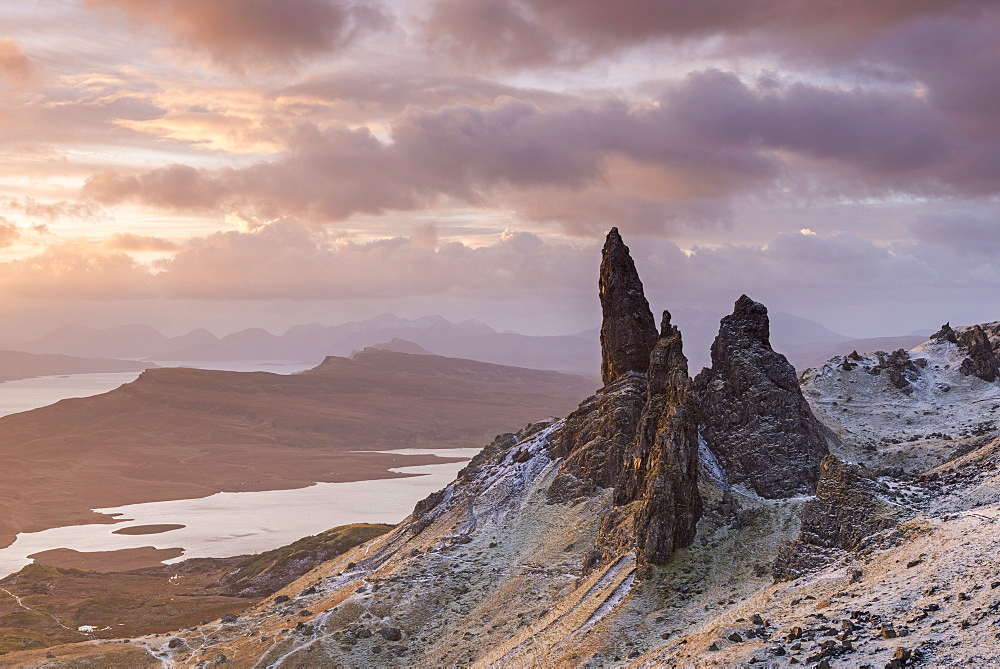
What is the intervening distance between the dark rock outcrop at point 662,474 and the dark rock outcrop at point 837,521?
11076 mm

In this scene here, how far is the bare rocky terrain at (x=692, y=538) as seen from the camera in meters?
38.6

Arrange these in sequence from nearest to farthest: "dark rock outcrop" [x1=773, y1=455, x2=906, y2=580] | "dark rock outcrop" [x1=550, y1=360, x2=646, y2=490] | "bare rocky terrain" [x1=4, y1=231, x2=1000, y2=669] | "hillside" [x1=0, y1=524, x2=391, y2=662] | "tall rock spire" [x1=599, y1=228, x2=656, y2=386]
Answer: "bare rocky terrain" [x1=4, y1=231, x2=1000, y2=669], "dark rock outcrop" [x1=773, y1=455, x2=906, y2=580], "dark rock outcrop" [x1=550, y1=360, x2=646, y2=490], "tall rock spire" [x1=599, y1=228, x2=656, y2=386], "hillside" [x1=0, y1=524, x2=391, y2=662]

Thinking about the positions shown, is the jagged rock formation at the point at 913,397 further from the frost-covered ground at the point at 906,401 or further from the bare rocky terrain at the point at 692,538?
the bare rocky terrain at the point at 692,538

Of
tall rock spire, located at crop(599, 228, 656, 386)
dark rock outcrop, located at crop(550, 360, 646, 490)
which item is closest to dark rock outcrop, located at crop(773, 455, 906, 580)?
dark rock outcrop, located at crop(550, 360, 646, 490)

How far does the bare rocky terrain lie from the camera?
38.6 metres

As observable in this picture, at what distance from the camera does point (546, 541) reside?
78.2 metres

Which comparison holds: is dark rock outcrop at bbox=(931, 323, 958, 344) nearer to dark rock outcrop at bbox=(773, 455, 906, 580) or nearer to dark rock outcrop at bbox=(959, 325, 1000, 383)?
dark rock outcrop at bbox=(959, 325, 1000, 383)

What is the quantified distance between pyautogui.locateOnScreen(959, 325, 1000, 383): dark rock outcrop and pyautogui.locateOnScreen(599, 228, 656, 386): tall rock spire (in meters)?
44.2

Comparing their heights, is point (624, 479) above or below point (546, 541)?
above

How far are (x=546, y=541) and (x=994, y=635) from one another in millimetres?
50070

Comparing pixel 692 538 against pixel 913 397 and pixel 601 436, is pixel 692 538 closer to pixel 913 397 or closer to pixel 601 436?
pixel 601 436

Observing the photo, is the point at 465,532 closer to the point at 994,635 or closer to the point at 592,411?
the point at 592,411

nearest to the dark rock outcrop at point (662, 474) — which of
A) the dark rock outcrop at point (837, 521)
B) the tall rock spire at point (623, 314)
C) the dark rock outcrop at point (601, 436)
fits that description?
the dark rock outcrop at point (601, 436)

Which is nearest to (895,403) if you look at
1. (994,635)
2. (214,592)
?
(994,635)
